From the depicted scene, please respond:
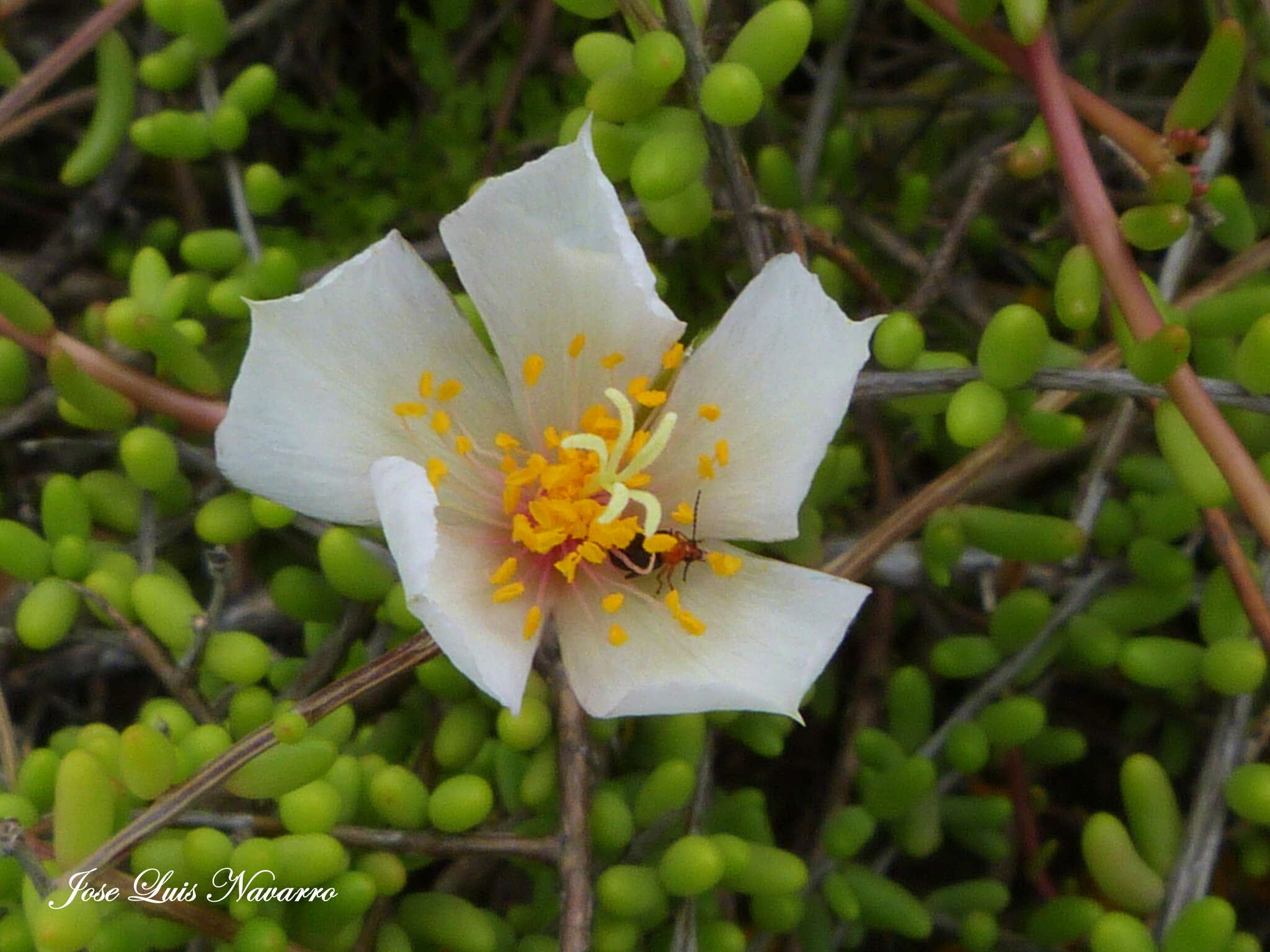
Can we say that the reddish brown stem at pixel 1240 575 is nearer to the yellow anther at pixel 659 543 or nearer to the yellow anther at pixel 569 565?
the yellow anther at pixel 659 543

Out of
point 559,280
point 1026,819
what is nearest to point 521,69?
point 559,280

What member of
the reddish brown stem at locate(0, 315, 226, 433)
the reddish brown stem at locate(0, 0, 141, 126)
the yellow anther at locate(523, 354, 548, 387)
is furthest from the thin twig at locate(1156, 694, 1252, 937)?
the reddish brown stem at locate(0, 0, 141, 126)

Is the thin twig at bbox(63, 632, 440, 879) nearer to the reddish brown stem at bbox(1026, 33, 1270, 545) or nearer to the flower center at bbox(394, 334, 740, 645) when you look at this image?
the flower center at bbox(394, 334, 740, 645)

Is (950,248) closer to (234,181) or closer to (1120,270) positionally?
(1120,270)

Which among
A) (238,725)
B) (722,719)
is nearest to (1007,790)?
(722,719)

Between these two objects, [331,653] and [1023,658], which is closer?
[331,653]
